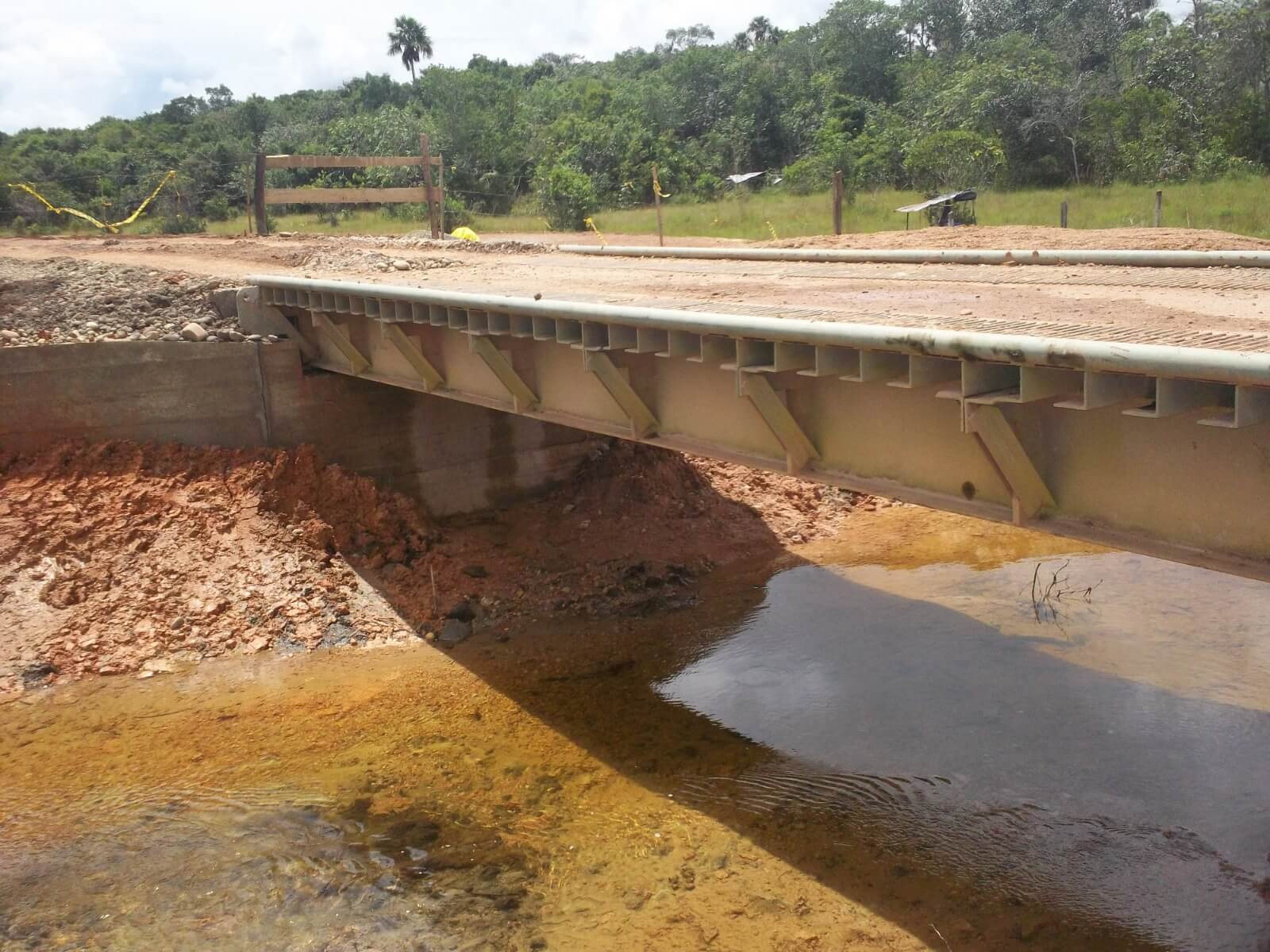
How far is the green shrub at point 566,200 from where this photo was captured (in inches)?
1439

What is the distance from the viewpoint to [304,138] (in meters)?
64.8

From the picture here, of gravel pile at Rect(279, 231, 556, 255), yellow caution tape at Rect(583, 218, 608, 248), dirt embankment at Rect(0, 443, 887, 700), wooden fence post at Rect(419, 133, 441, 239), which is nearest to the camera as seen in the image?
dirt embankment at Rect(0, 443, 887, 700)

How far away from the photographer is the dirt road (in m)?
7.76

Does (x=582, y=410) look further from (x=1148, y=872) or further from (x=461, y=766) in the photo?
(x=1148, y=872)

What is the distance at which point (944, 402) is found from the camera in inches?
274

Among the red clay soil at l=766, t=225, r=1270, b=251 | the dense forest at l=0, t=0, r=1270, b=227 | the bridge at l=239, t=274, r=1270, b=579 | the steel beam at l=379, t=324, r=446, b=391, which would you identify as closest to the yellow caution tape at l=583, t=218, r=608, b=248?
the dense forest at l=0, t=0, r=1270, b=227

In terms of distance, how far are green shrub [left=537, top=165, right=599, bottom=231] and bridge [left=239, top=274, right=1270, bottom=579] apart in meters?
26.4

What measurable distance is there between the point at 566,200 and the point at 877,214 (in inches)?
416

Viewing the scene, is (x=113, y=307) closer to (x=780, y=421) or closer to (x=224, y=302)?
(x=224, y=302)

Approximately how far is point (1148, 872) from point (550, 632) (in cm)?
690

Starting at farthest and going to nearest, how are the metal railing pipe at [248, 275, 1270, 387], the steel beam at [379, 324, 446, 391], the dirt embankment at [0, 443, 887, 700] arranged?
the steel beam at [379, 324, 446, 391] → the dirt embankment at [0, 443, 887, 700] → the metal railing pipe at [248, 275, 1270, 387]

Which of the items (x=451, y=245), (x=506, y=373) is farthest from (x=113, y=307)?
(x=451, y=245)

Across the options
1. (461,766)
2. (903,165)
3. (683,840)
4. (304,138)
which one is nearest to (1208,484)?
(683,840)

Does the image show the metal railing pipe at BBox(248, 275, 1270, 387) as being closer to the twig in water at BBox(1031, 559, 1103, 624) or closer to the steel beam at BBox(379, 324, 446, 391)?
the steel beam at BBox(379, 324, 446, 391)
